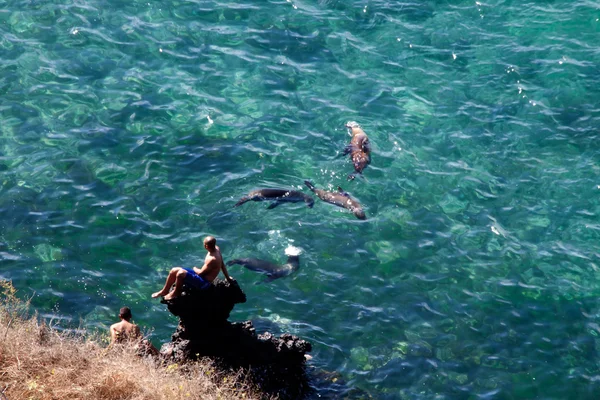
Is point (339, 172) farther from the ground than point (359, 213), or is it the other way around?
point (339, 172)

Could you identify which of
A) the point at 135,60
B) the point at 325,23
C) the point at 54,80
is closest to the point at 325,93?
the point at 325,23

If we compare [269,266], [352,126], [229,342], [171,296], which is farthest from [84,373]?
[352,126]

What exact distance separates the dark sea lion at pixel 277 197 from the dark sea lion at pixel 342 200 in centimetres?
31

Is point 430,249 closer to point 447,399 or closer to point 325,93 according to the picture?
point 447,399

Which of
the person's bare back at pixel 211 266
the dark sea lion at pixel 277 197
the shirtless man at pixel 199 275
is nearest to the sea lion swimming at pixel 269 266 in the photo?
the dark sea lion at pixel 277 197

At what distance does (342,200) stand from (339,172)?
107cm

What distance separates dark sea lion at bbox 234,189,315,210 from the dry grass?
18.7 feet

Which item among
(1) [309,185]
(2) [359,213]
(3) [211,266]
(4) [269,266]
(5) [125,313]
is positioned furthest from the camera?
(1) [309,185]

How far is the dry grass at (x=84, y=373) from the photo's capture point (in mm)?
11219

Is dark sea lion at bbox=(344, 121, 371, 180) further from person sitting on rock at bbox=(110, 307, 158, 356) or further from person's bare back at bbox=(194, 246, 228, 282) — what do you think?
person sitting on rock at bbox=(110, 307, 158, 356)

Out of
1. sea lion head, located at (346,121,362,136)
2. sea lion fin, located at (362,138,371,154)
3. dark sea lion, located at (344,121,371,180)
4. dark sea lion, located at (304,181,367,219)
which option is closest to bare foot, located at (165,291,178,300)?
dark sea lion, located at (304,181,367,219)

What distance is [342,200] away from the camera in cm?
1769

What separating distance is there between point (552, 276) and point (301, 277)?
548 centimetres

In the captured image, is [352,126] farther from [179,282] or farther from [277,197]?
[179,282]
